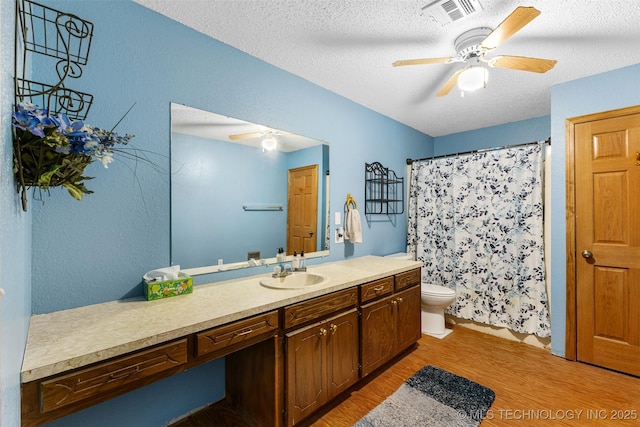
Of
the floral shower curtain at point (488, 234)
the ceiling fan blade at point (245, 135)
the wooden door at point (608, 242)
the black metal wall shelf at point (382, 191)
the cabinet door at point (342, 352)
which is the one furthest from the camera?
the black metal wall shelf at point (382, 191)

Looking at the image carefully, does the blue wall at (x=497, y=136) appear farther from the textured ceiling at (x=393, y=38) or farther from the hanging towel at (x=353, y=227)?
the hanging towel at (x=353, y=227)

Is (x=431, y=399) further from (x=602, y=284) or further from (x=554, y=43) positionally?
(x=554, y=43)

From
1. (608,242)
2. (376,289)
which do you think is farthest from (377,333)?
(608,242)

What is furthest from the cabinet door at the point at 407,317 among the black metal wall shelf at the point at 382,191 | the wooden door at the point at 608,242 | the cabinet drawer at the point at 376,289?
the wooden door at the point at 608,242

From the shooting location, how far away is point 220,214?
186 cm

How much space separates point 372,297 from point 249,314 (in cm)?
103

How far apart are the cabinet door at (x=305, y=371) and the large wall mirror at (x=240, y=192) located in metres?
0.66

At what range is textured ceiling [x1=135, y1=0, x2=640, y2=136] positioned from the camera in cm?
157

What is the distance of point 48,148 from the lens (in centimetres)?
77

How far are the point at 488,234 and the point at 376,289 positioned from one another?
1592 mm

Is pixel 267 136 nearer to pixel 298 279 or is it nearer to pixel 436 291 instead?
pixel 298 279

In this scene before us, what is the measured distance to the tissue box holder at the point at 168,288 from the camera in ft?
4.75

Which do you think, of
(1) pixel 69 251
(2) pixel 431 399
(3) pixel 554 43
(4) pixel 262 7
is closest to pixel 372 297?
(2) pixel 431 399

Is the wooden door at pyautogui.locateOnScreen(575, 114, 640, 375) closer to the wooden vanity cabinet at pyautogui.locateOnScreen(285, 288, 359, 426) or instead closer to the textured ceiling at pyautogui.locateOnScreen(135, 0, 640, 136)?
the textured ceiling at pyautogui.locateOnScreen(135, 0, 640, 136)
